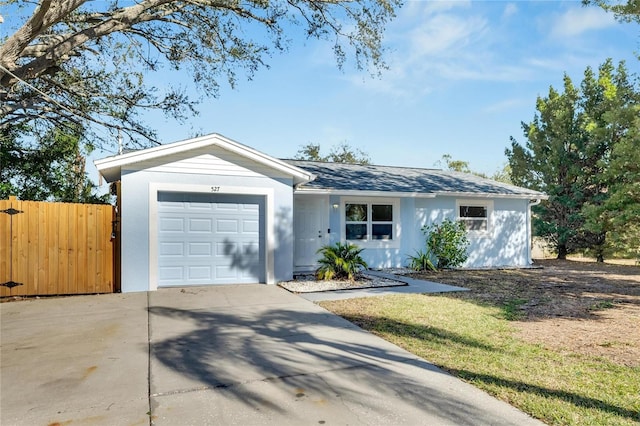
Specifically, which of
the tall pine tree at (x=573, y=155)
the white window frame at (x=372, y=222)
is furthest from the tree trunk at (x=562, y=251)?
the white window frame at (x=372, y=222)

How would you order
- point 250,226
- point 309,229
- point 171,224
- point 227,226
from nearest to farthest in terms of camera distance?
point 171,224 < point 227,226 < point 250,226 < point 309,229

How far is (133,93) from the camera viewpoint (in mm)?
13312

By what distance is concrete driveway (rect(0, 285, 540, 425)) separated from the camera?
9.45 feet

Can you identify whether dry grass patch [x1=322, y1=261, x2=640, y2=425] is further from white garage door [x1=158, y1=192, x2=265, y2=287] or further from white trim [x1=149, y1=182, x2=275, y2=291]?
white garage door [x1=158, y1=192, x2=265, y2=287]

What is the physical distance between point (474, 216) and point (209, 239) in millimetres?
9647

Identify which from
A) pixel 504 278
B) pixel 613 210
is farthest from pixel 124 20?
pixel 613 210

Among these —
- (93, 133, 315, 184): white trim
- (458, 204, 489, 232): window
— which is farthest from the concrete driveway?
(458, 204, 489, 232): window

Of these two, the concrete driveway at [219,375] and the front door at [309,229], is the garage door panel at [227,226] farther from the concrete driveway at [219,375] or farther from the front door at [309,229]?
the concrete driveway at [219,375]

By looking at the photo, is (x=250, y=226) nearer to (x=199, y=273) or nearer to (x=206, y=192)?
(x=206, y=192)

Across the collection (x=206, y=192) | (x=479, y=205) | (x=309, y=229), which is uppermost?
(x=206, y=192)

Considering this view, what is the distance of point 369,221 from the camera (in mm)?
12359

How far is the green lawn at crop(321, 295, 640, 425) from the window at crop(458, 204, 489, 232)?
7.56 meters

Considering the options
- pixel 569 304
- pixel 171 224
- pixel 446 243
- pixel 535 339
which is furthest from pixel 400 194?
pixel 535 339

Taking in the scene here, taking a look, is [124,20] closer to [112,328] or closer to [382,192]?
[112,328]
